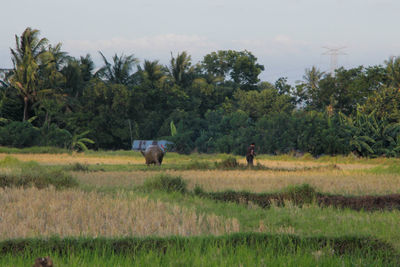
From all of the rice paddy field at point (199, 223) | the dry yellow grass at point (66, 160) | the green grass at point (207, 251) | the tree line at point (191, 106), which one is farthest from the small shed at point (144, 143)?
the green grass at point (207, 251)

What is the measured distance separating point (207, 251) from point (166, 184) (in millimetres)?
5994

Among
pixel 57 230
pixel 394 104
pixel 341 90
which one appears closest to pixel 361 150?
pixel 394 104

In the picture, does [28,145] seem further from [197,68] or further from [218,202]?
[218,202]

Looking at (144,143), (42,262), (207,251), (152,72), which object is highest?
(152,72)

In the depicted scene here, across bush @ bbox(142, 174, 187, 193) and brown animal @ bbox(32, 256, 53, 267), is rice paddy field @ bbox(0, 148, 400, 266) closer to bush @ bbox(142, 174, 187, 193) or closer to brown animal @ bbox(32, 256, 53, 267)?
bush @ bbox(142, 174, 187, 193)

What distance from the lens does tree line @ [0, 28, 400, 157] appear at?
2595 cm

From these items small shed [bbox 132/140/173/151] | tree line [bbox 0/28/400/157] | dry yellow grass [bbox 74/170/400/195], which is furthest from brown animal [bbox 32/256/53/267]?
small shed [bbox 132/140/173/151]

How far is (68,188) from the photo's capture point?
9.83m

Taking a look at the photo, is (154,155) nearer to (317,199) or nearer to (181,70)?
(317,199)

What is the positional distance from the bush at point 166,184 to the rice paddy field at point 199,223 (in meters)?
0.02

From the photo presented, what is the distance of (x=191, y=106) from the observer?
114ft

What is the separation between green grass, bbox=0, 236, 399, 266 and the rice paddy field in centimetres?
1

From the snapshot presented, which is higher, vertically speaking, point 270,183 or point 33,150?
point 270,183

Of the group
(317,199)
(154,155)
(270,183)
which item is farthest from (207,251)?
(154,155)
